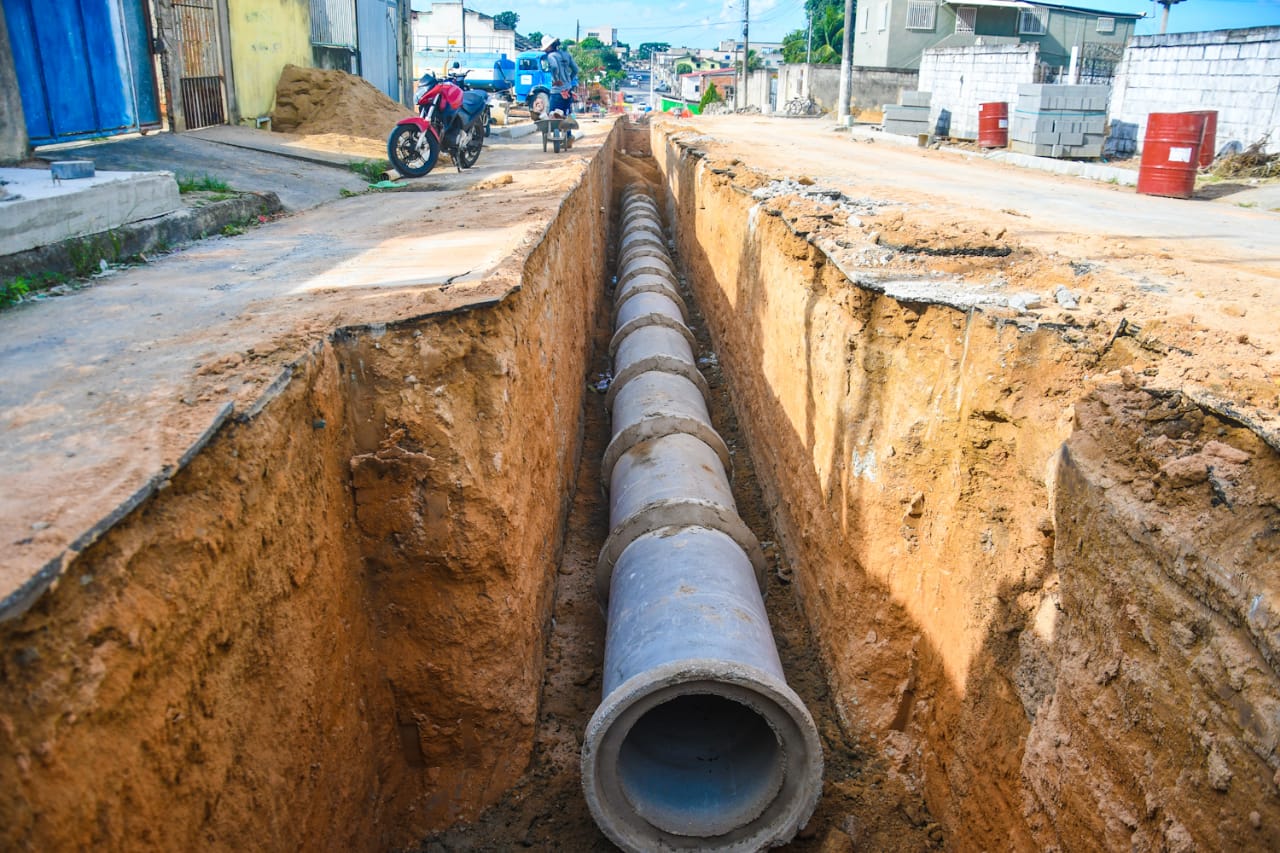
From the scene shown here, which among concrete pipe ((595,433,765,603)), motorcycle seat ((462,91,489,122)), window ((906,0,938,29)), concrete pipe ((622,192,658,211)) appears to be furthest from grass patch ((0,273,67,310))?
window ((906,0,938,29))

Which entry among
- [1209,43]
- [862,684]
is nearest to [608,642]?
[862,684]

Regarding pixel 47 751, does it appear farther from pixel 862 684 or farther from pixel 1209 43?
pixel 1209 43

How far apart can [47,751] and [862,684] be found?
341 centimetres

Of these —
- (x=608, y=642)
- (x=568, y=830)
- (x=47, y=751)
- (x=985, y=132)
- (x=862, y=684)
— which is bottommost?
(x=568, y=830)

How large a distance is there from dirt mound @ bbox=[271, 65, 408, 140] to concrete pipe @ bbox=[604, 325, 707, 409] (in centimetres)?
790

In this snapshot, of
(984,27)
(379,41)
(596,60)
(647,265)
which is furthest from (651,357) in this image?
(596,60)

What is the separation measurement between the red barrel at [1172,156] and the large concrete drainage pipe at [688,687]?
8.20 metres

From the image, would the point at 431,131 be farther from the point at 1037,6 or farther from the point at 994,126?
the point at 1037,6

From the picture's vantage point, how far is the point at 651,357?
A: 254 inches

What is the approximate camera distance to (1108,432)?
2.81 meters

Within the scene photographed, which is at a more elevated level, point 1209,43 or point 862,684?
point 1209,43

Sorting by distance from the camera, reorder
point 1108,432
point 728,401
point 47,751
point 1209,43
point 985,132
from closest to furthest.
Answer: point 47,751 < point 1108,432 < point 728,401 < point 1209,43 < point 985,132

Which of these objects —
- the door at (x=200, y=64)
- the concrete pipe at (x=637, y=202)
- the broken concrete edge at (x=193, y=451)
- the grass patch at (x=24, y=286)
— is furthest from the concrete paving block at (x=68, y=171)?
the concrete pipe at (x=637, y=202)

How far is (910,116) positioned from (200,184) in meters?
17.7
